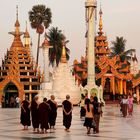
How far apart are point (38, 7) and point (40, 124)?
48192 mm

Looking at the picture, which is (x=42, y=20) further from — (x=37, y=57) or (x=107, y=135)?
(x=107, y=135)

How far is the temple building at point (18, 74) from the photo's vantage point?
159 ft

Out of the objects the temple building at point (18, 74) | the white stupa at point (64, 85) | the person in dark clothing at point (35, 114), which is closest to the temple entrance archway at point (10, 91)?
the temple building at point (18, 74)

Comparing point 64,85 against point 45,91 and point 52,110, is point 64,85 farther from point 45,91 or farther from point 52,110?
point 52,110

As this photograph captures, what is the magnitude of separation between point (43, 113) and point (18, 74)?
34.9 metres

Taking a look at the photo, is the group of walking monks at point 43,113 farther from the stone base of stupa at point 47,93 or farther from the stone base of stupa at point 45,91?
the stone base of stupa at point 45,91

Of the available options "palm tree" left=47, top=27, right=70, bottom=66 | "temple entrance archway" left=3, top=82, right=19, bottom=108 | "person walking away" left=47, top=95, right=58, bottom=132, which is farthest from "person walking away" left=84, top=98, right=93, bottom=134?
"palm tree" left=47, top=27, right=70, bottom=66

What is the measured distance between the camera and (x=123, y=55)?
68.9 metres

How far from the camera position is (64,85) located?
44969 mm

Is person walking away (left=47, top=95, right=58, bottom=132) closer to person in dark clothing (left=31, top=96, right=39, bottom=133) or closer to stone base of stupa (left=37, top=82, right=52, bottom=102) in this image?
person in dark clothing (left=31, top=96, right=39, bottom=133)

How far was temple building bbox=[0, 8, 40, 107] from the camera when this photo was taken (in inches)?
1902

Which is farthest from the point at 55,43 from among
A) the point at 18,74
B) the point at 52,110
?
the point at 52,110

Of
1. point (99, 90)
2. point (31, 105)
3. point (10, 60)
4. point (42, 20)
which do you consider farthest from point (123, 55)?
point (31, 105)

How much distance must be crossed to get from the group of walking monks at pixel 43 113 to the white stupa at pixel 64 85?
27.1 m
